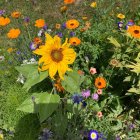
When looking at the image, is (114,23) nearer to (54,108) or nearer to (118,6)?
(118,6)

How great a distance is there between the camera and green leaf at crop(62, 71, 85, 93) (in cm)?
369

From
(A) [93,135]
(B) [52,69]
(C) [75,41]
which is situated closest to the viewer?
(B) [52,69]

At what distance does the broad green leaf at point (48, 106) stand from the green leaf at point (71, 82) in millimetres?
127

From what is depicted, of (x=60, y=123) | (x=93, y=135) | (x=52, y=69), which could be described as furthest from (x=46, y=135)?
(x=52, y=69)

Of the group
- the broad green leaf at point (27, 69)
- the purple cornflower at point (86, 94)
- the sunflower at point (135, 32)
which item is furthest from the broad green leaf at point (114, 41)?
the broad green leaf at point (27, 69)

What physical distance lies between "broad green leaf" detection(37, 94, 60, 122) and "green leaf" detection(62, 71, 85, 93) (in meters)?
0.13

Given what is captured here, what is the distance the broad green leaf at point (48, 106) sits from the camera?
143 inches

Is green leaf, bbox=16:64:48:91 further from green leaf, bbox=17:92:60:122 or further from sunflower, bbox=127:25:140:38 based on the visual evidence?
sunflower, bbox=127:25:140:38

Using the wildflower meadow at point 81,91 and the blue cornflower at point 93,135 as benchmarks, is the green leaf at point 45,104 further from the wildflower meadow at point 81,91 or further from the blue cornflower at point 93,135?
the blue cornflower at point 93,135

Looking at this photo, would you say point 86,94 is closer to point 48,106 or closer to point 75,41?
point 48,106

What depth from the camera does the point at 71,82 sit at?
3709mm

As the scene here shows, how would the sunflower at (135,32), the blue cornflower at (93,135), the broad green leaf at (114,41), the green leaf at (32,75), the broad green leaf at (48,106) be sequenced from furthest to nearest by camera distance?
the broad green leaf at (114,41) → the sunflower at (135,32) → the blue cornflower at (93,135) → the broad green leaf at (48,106) → the green leaf at (32,75)

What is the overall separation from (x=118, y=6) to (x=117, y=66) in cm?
231

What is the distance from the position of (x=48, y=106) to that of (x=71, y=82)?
0.98 feet
